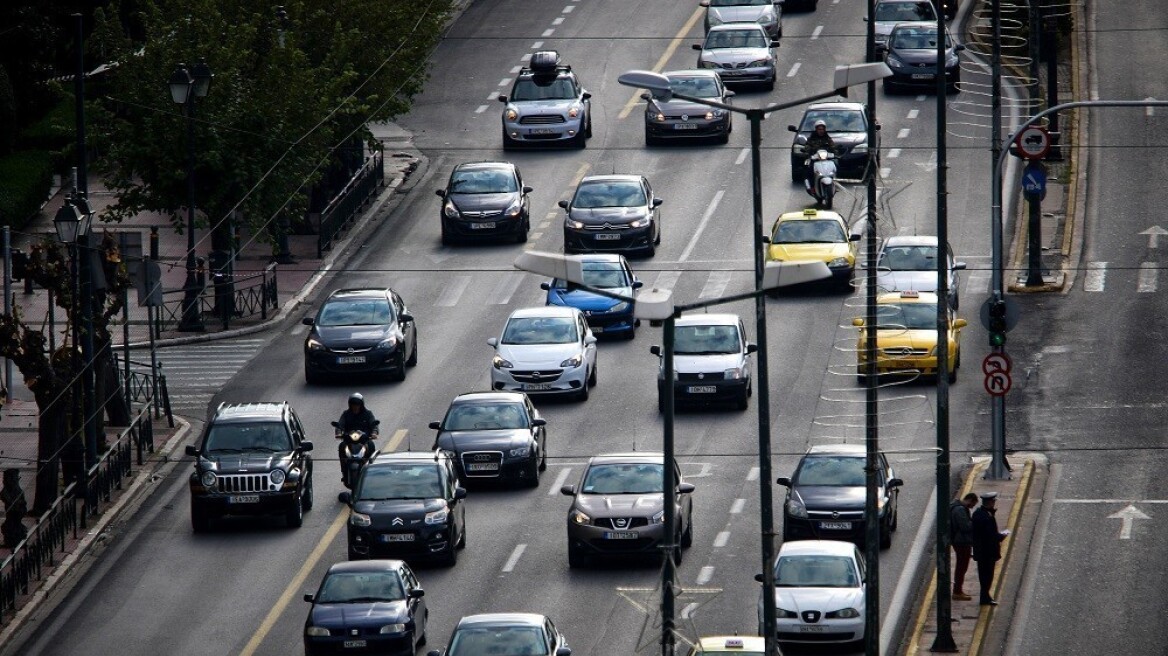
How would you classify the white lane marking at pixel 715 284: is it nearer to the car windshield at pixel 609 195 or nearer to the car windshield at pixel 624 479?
the car windshield at pixel 609 195

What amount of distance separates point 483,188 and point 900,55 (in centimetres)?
1488

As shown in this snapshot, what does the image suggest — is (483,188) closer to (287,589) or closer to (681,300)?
(681,300)

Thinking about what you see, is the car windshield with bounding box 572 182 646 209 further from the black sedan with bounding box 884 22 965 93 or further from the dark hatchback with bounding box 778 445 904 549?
the dark hatchback with bounding box 778 445 904 549

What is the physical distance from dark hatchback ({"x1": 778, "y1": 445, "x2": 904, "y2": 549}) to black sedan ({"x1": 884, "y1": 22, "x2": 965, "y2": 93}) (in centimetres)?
2908

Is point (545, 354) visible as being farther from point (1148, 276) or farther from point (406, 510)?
point (1148, 276)

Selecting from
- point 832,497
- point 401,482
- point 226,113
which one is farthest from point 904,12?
point 401,482

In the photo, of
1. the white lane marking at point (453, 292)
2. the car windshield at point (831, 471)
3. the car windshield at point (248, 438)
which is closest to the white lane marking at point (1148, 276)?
the white lane marking at point (453, 292)

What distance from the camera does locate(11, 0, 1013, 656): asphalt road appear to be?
35719mm

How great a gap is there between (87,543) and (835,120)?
2492 cm

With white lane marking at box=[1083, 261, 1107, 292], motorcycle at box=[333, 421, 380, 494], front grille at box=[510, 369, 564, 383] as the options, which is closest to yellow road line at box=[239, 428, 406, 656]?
motorcycle at box=[333, 421, 380, 494]

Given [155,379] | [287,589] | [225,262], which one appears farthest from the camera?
[225,262]

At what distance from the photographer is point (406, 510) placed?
36.6 metres

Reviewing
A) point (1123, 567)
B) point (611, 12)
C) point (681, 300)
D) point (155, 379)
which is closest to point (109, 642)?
point (155, 379)

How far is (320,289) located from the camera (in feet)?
179
